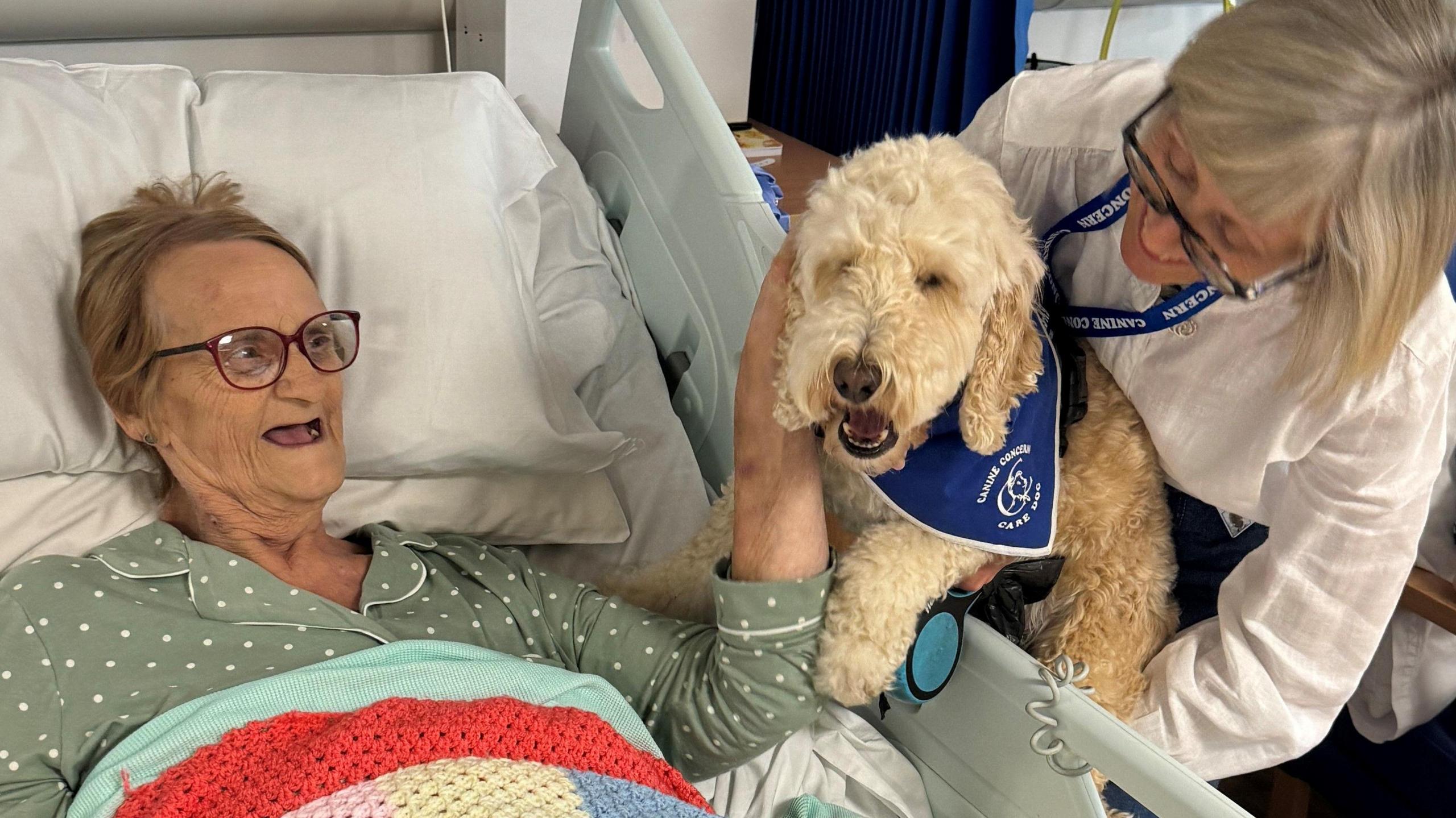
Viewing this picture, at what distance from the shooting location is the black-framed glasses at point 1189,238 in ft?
3.53

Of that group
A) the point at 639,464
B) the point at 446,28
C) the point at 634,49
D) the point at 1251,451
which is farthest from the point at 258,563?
the point at 634,49

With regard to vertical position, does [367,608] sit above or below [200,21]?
below

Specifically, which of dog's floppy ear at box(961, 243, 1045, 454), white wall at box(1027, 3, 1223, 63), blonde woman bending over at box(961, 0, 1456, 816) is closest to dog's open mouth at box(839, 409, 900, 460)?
dog's floppy ear at box(961, 243, 1045, 454)

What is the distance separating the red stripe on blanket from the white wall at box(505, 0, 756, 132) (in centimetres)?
155

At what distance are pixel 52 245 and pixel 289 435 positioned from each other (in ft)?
1.43

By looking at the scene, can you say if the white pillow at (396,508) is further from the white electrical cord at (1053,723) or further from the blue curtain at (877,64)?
the blue curtain at (877,64)

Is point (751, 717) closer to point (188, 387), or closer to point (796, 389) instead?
point (796, 389)

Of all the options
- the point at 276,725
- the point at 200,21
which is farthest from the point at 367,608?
the point at 200,21

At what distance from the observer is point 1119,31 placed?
3.40 meters

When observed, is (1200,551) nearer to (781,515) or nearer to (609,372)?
(781,515)

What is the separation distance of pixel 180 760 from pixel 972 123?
125cm

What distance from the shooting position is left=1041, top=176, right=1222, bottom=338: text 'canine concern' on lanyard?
1.25 meters

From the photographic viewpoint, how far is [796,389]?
124cm

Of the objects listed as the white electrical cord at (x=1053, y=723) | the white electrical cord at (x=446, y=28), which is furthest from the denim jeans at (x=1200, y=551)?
the white electrical cord at (x=446, y=28)
